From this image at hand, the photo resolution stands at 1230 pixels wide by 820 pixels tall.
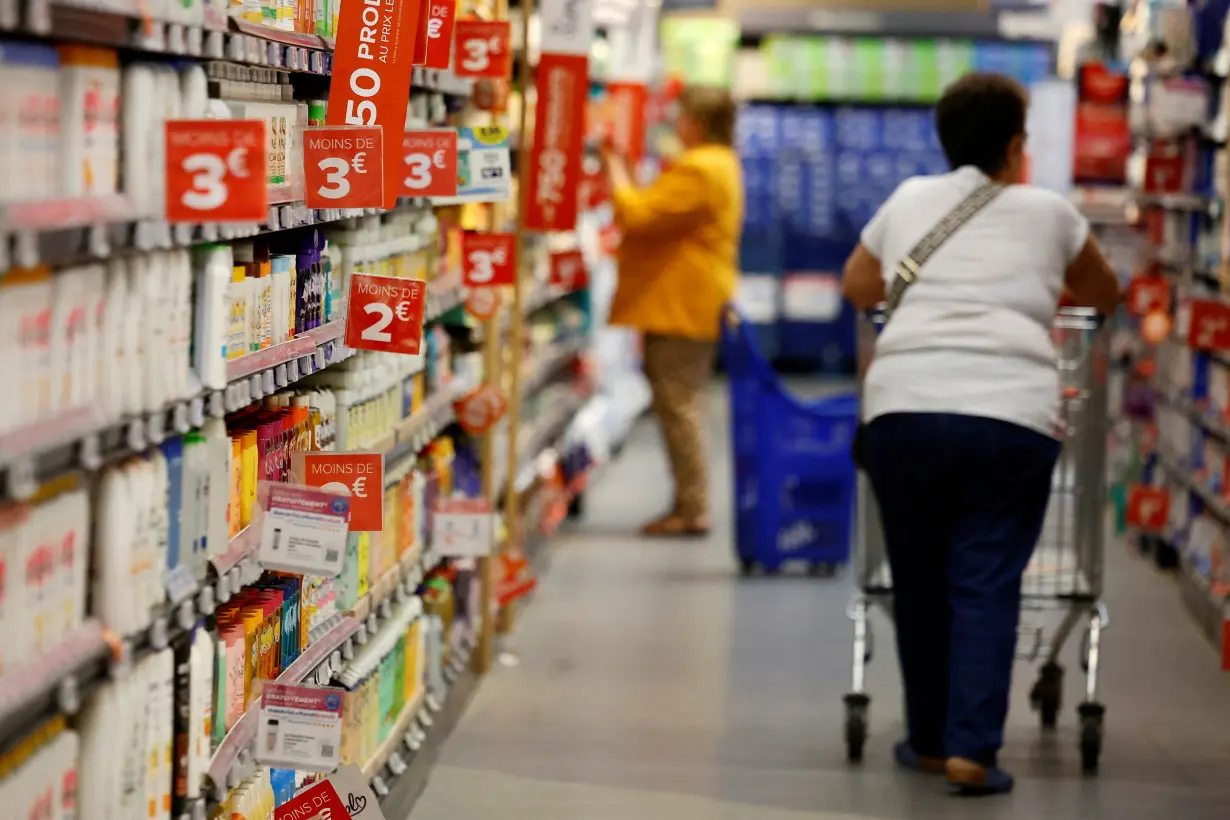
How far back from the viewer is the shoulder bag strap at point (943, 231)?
4.98 meters

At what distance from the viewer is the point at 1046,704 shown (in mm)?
5805

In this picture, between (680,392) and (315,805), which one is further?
(680,392)

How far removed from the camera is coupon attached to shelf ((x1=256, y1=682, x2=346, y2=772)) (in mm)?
3578

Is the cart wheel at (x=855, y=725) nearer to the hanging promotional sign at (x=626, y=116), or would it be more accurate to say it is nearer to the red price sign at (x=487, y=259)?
the red price sign at (x=487, y=259)

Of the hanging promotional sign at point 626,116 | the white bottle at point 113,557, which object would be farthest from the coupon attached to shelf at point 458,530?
the hanging promotional sign at point 626,116

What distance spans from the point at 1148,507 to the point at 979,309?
331 cm

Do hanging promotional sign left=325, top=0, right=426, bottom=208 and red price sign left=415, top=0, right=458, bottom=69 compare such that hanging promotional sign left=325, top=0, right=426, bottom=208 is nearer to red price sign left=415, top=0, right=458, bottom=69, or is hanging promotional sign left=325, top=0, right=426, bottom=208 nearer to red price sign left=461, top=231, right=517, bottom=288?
red price sign left=415, top=0, right=458, bottom=69

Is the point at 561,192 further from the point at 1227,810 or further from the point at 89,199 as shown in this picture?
the point at 89,199

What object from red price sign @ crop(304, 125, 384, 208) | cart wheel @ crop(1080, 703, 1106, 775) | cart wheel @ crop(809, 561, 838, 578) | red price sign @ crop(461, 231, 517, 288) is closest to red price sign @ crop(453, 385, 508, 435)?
red price sign @ crop(461, 231, 517, 288)

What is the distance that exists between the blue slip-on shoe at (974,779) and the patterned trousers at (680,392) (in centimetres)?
378

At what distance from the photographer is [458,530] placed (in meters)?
5.58

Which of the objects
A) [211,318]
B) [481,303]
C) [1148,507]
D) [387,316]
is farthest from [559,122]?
[211,318]

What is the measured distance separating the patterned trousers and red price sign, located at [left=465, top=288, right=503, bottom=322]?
9.03ft

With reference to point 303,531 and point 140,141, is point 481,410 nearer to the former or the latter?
point 303,531
